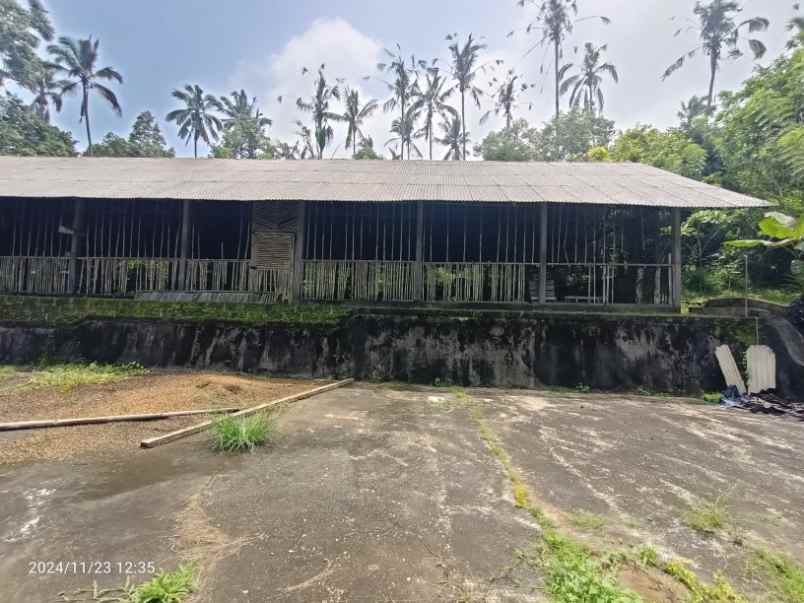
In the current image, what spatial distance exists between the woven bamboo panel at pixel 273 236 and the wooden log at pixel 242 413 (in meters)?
3.17

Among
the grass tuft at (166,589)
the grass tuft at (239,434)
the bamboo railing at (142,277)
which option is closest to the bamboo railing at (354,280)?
the bamboo railing at (142,277)

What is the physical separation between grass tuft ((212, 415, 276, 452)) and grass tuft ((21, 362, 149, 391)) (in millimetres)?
3491

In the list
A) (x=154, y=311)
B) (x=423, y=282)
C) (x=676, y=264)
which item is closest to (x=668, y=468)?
(x=676, y=264)

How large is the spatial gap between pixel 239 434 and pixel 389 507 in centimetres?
183

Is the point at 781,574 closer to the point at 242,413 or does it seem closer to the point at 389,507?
the point at 389,507

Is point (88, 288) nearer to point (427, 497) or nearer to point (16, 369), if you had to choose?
point (16, 369)

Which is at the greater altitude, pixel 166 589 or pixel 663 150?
pixel 663 150

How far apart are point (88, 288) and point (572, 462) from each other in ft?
32.0

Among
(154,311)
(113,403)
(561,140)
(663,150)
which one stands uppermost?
(561,140)

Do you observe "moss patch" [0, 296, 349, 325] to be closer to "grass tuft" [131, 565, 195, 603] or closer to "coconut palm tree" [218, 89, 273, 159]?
"grass tuft" [131, 565, 195, 603]

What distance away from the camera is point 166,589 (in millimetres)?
1862

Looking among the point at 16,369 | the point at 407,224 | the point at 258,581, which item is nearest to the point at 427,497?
the point at 258,581

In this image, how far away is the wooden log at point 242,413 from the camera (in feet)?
12.5

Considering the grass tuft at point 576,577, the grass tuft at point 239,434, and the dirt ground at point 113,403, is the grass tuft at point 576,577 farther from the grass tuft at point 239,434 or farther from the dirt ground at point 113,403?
the dirt ground at point 113,403
